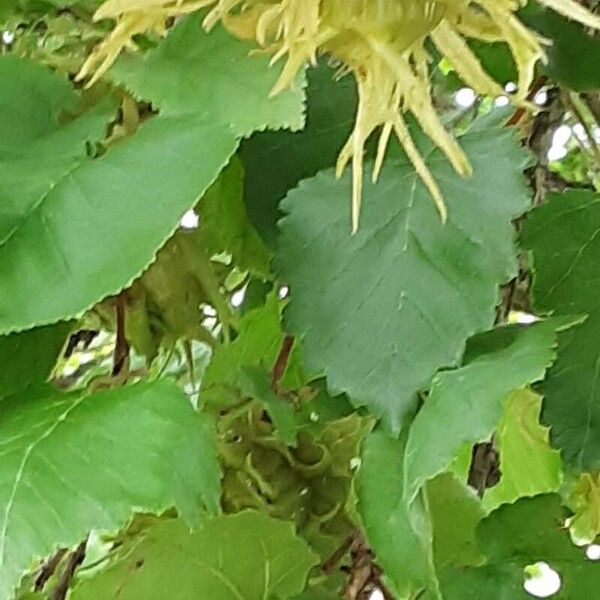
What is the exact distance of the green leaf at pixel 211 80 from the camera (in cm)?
34

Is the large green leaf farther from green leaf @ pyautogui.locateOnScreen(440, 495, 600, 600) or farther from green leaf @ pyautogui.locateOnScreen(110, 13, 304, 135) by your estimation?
green leaf @ pyautogui.locateOnScreen(440, 495, 600, 600)

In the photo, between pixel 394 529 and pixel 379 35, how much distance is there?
15 centimetres

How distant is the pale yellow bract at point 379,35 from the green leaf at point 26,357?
10cm

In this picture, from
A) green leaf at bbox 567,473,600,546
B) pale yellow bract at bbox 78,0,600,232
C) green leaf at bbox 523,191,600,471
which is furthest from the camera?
green leaf at bbox 567,473,600,546

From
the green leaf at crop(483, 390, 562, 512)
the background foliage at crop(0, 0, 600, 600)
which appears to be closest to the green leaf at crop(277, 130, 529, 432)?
the background foliage at crop(0, 0, 600, 600)

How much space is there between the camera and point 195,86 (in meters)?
0.36

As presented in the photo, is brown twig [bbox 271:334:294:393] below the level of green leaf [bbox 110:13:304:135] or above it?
below

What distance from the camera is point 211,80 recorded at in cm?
36

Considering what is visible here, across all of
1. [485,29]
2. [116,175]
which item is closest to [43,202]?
[116,175]

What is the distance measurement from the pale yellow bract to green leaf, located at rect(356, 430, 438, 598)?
0.32 ft

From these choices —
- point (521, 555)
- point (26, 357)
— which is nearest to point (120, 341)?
point (26, 357)

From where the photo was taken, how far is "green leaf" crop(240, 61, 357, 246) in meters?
0.42

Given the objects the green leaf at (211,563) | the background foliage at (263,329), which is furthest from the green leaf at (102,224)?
the green leaf at (211,563)

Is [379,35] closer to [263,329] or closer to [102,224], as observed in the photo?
[102,224]
